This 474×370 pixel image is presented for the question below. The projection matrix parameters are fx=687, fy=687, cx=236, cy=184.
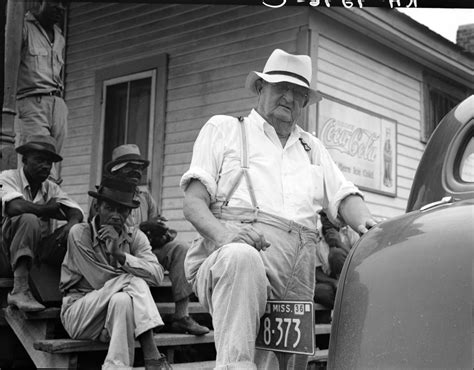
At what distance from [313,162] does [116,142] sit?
6.59 metres

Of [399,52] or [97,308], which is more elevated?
[399,52]

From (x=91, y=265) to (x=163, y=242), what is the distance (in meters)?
1.10

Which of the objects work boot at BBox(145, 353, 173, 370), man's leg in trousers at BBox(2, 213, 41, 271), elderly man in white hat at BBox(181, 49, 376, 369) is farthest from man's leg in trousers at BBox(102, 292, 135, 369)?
elderly man in white hat at BBox(181, 49, 376, 369)

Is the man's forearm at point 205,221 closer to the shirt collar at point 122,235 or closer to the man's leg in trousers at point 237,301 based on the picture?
the man's leg in trousers at point 237,301

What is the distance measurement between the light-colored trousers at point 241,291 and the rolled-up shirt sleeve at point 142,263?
202 cm

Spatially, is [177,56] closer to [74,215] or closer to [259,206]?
[74,215]

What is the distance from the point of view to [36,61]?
249 inches

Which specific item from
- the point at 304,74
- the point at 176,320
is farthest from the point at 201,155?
the point at 176,320

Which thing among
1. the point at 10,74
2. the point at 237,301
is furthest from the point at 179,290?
the point at 237,301

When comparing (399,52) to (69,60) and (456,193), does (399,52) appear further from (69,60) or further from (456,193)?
(456,193)

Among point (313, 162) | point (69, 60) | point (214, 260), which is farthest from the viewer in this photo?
point (69, 60)

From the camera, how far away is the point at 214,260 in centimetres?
276

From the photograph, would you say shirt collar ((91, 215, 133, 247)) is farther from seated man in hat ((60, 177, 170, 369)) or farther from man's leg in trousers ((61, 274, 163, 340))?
Result: man's leg in trousers ((61, 274, 163, 340))

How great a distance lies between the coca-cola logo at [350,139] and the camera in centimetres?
845
